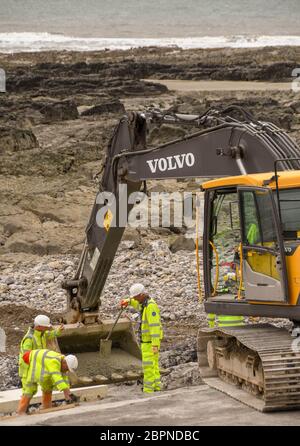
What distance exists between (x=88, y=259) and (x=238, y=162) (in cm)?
354

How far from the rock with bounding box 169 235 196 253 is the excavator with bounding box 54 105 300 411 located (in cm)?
661

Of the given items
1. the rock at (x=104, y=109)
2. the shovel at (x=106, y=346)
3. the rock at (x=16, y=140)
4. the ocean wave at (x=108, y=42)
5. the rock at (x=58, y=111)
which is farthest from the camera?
the ocean wave at (x=108, y=42)

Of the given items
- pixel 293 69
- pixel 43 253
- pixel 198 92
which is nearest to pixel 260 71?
pixel 293 69

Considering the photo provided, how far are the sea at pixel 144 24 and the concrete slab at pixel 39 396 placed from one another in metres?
63.2

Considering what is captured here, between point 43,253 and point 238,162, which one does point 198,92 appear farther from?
point 238,162

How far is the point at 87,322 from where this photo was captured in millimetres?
15141

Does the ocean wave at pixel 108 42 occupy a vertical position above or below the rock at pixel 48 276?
above

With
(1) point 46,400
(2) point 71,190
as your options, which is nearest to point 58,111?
(2) point 71,190

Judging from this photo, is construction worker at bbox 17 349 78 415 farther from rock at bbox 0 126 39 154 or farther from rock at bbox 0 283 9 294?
rock at bbox 0 126 39 154

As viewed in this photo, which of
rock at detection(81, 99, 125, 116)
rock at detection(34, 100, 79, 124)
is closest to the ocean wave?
rock at detection(81, 99, 125, 116)

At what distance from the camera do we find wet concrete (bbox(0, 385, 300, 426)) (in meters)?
10.3

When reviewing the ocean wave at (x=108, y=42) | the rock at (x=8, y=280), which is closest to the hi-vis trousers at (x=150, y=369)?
the rock at (x=8, y=280)

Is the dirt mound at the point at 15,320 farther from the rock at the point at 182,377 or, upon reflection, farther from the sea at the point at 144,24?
the sea at the point at 144,24

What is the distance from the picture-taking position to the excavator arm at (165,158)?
12.0m
